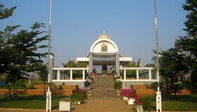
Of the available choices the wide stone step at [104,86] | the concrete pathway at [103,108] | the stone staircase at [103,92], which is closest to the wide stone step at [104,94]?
the stone staircase at [103,92]

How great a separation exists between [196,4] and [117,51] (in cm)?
1917

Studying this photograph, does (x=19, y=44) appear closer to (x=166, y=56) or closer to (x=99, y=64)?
(x=166, y=56)

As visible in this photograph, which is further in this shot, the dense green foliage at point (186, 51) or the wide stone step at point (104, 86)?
the wide stone step at point (104, 86)

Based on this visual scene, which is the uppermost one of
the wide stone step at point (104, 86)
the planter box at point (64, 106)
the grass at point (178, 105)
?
the wide stone step at point (104, 86)

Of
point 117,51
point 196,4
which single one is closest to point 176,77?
point 196,4

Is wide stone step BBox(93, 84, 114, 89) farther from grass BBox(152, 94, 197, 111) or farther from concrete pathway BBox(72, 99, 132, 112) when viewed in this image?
concrete pathway BBox(72, 99, 132, 112)

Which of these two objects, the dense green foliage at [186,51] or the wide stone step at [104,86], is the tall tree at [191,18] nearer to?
the dense green foliage at [186,51]

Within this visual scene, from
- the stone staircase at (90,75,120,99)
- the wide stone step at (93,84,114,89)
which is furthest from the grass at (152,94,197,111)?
the wide stone step at (93,84,114,89)

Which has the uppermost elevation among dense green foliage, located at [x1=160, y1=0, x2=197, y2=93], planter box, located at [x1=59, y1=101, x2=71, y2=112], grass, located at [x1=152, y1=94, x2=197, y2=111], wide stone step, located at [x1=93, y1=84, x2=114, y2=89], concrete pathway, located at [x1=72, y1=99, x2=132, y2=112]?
dense green foliage, located at [x1=160, y1=0, x2=197, y2=93]

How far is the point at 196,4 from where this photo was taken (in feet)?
65.4

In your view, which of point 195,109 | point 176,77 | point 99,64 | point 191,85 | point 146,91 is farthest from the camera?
point 99,64

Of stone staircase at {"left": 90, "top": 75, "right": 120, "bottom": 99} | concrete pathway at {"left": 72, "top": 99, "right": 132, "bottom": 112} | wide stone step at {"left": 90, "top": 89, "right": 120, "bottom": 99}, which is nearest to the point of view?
concrete pathway at {"left": 72, "top": 99, "right": 132, "bottom": 112}

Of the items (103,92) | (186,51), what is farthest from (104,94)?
(186,51)

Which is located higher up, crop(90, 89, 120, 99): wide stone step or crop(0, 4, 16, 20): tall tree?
crop(0, 4, 16, 20): tall tree
